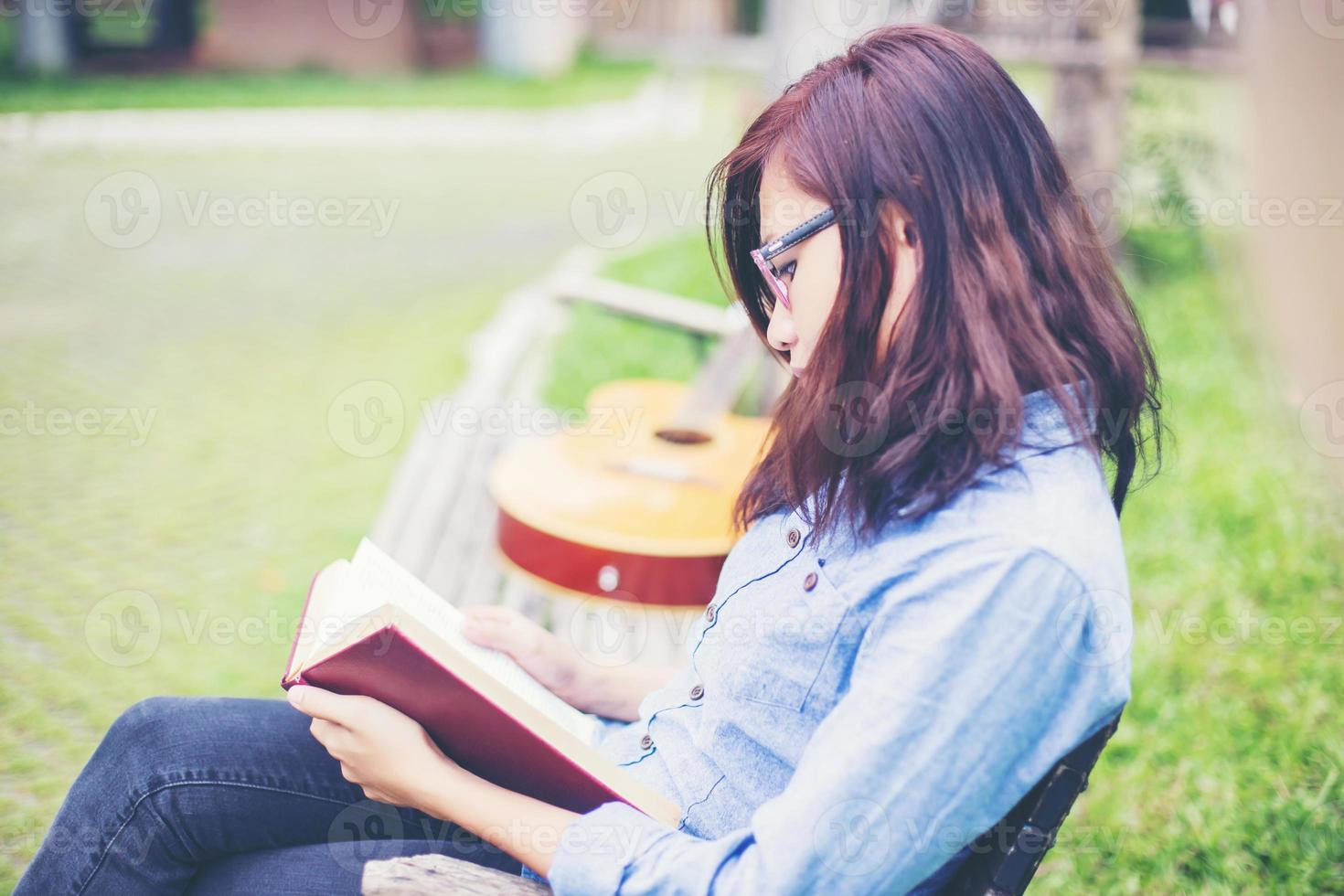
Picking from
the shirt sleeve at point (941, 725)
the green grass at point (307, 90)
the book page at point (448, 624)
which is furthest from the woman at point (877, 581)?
the green grass at point (307, 90)

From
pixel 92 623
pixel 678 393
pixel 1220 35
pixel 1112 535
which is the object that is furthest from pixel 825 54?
pixel 1220 35

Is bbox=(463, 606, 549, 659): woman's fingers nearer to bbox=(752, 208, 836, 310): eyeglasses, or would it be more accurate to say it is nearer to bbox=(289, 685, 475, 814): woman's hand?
bbox=(289, 685, 475, 814): woman's hand

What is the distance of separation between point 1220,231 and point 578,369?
6.93 metres

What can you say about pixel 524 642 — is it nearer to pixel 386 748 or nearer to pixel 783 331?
pixel 386 748

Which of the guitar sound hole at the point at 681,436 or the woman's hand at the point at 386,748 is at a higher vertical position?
the woman's hand at the point at 386,748

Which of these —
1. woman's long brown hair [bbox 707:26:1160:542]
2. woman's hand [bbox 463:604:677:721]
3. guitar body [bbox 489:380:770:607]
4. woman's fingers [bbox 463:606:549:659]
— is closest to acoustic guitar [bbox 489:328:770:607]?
guitar body [bbox 489:380:770:607]

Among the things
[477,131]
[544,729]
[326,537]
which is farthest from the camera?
[477,131]

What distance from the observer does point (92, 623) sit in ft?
10.7

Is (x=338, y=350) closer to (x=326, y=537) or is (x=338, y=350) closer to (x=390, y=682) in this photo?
(x=326, y=537)

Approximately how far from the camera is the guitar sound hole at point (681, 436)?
10.1 feet

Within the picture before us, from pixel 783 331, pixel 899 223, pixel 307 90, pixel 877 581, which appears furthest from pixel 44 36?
pixel 877 581

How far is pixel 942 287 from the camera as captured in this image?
45.5 inches

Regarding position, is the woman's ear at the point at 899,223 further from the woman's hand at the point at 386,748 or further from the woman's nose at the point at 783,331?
→ the woman's hand at the point at 386,748

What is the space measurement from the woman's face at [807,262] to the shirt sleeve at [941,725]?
34 centimetres
